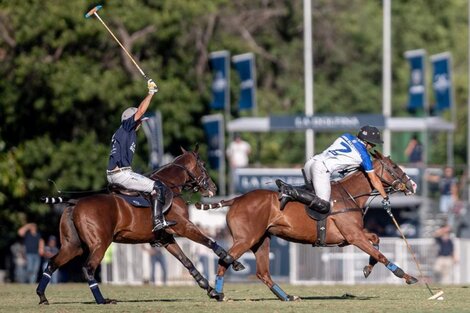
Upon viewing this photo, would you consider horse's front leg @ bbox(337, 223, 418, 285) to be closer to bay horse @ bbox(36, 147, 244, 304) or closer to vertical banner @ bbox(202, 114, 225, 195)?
bay horse @ bbox(36, 147, 244, 304)

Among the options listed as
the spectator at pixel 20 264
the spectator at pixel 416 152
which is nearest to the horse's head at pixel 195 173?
the spectator at pixel 20 264

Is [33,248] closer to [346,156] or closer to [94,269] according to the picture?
[94,269]

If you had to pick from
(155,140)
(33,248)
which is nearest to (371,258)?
(33,248)

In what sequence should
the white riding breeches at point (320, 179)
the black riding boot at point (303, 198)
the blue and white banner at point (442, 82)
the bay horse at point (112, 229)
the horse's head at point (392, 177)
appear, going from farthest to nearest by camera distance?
the blue and white banner at point (442, 82), the horse's head at point (392, 177), the white riding breeches at point (320, 179), the black riding boot at point (303, 198), the bay horse at point (112, 229)

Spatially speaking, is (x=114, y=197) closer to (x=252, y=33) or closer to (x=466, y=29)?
(x=252, y=33)

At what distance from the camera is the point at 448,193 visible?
40.2 metres

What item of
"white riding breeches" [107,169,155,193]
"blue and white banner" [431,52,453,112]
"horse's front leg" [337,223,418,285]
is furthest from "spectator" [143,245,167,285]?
"horse's front leg" [337,223,418,285]

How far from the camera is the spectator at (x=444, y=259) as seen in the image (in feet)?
117

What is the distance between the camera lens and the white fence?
3612cm

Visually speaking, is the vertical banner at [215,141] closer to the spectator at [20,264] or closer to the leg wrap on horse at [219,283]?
the spectator at [20,264]

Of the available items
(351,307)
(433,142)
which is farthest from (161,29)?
(351,307)

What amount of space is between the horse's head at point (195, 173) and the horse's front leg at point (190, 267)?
1044 mm

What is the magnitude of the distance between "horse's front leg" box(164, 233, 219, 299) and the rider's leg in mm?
547

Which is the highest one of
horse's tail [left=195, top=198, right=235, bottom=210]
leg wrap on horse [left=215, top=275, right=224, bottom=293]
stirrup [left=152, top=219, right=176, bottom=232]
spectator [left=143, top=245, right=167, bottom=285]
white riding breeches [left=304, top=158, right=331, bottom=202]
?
white riding breeches [left=304, top=158, right=331, bottom=202]
